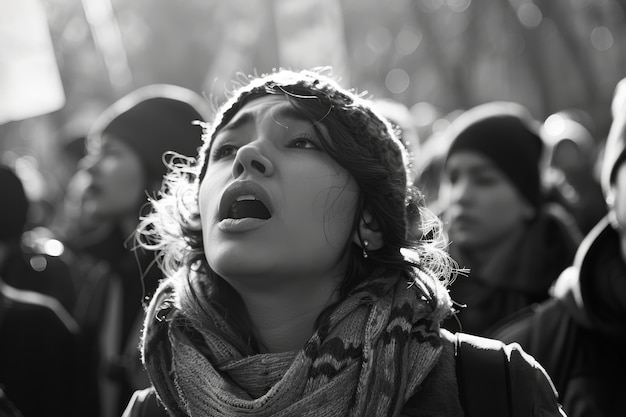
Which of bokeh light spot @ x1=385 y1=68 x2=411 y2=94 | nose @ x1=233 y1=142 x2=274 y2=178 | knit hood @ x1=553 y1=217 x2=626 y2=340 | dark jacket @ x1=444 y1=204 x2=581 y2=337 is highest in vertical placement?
nose @ x1=233 y1=142 x2=274 y2=178

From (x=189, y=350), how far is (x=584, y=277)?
1617 millimetres

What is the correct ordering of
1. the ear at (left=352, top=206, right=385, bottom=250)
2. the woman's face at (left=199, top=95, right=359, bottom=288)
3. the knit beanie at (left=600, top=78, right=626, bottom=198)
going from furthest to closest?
the knit beanie at (left=600, top=78, right=626, bottom=198), the ear at (left=352, top=206, right=385, bottom=250), the woman's face at (left=199, top=95, right=359, bottom=288)

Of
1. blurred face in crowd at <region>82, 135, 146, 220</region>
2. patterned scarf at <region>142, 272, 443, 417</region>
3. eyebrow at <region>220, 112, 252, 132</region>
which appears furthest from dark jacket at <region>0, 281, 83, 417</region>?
eyebrow at <region>220, 112, 252, 132</region>

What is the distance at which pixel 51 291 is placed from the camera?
485cm

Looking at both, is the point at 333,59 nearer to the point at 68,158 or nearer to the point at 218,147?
the point at 68,158

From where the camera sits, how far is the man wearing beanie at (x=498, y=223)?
3.84 m

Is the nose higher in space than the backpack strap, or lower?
higher

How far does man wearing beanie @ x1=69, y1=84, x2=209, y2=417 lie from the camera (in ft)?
12.4

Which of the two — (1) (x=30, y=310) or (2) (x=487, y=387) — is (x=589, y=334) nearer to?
(2) (x=487, y=387)

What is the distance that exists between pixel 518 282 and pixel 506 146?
0.72 meters

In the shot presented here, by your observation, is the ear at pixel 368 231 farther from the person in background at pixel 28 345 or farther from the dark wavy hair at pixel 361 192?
the person in background at pixel 28 345

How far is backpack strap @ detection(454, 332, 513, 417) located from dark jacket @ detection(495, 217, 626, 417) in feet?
3.10

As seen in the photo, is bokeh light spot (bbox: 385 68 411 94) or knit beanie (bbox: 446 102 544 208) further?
bokeh light spot (bbox: 385 68 411 94)

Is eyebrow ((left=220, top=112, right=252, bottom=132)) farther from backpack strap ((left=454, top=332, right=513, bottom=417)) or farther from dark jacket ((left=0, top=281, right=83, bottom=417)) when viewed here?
dark jacket ((left=0, top=281, right=83, bottom=417))
